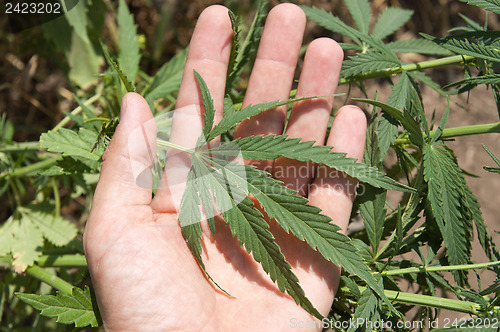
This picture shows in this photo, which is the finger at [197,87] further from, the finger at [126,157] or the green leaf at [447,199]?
the green leaf at [447,199]

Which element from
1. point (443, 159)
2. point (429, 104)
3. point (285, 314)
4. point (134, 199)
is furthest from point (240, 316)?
point (429, 104)

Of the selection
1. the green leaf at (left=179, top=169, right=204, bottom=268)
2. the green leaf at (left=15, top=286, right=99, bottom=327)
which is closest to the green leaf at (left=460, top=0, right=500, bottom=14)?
the green leaf at (left=179, top=169, right=204, bottom=268)

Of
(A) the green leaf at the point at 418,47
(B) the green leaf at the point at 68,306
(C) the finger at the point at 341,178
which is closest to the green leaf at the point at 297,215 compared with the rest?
(C) the finger at the point at 341,178

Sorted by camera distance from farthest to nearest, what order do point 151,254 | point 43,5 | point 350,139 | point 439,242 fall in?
point 43,5, point 350,139, point 439,242, point 151,254

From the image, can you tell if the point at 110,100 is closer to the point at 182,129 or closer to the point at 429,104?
the point at 182,129

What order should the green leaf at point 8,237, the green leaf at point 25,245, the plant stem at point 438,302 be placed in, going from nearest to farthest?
the plant stem at point 438,302 → the green leaf at point 25,245 → the green leaf at point 8,237

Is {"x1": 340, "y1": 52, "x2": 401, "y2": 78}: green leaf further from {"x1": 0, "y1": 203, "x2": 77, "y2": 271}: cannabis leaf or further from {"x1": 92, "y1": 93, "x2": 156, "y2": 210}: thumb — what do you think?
{"x1": 0, "y1": 203, "x2": 77, "y2": 271}: cannabis leaf
